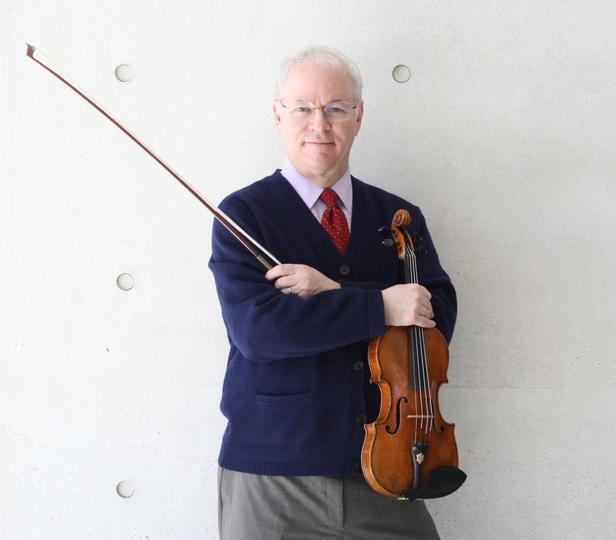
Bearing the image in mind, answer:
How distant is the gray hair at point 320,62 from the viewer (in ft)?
6.18

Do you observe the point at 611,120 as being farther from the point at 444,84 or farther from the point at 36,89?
the point at 36,89

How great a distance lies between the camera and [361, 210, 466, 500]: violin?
5.54 ft

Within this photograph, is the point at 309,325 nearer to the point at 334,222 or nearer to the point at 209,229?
the point at 334,222

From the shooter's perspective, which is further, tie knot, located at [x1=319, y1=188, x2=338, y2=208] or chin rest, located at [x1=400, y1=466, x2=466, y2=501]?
tie knot, located at [x1=319, y1=188, x2=338, y2=208]

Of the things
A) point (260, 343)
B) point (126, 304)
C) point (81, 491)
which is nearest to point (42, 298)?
point (126, 304)

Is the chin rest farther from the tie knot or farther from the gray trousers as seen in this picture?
the tie knot

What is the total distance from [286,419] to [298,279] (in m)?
0.31

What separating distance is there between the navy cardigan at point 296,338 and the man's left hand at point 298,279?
0.08ft

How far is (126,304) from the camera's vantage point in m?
2.30

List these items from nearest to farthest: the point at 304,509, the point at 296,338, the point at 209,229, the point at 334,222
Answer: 1. the point at 296,338
2. the point at 304,509
3. the point at 334,222
4. the point at 209,229

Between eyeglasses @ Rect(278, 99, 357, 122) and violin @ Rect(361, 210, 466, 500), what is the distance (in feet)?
1.72

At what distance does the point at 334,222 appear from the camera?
1.95m

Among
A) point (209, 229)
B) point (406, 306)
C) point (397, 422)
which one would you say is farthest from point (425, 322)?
point (209, 229)

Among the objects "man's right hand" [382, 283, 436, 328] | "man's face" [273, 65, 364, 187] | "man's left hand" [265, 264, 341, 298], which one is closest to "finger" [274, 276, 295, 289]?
"man's left hand" [265, 264, 341, 298]
